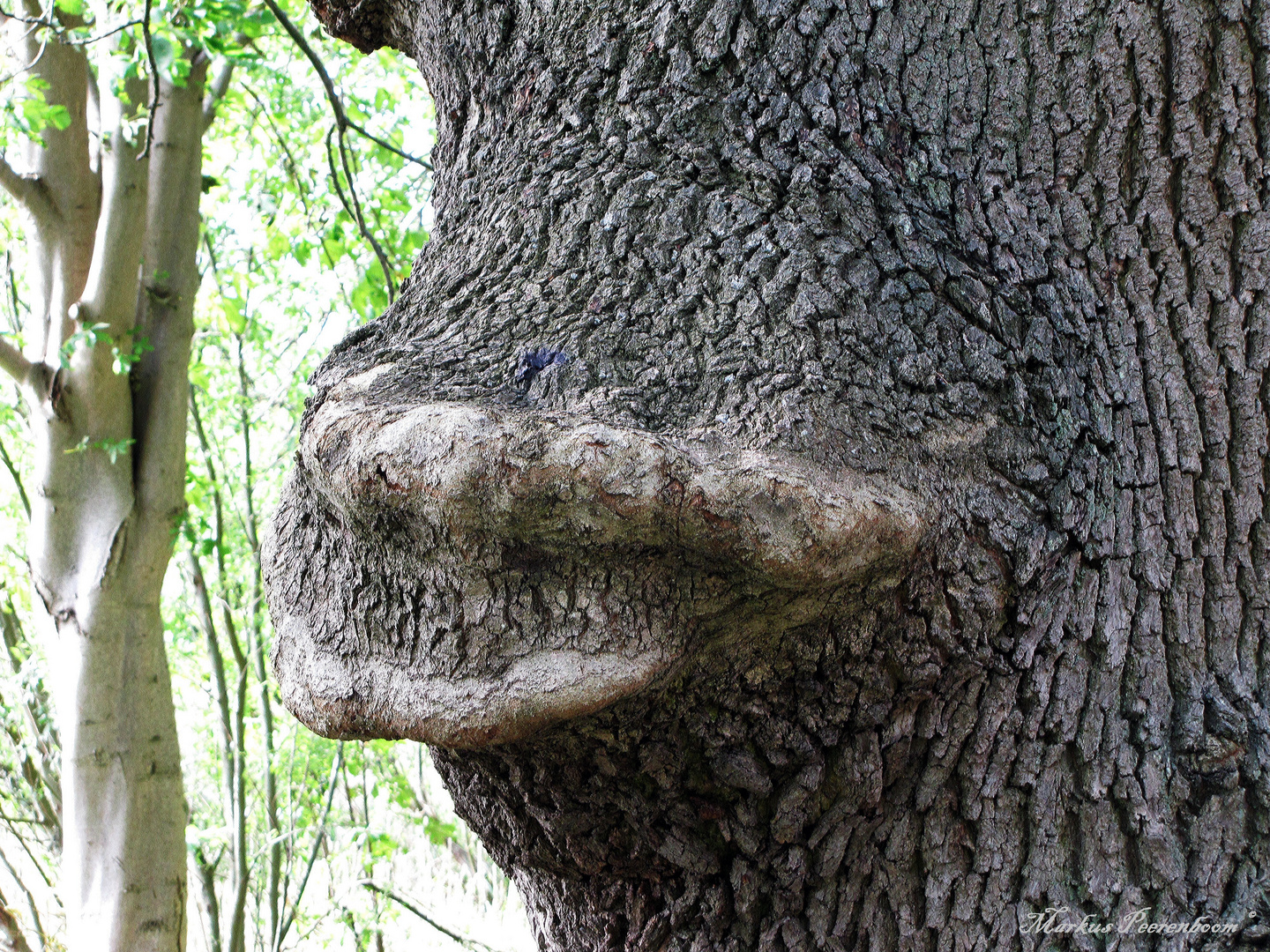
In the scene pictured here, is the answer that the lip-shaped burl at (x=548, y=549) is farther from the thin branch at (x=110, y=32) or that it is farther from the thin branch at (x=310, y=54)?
the thin branch at (x=310, y=54)

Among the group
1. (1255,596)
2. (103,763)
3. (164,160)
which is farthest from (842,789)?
(164,160)

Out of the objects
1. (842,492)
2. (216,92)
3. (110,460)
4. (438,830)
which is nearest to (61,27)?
(216,92)

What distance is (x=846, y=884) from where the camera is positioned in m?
1.15

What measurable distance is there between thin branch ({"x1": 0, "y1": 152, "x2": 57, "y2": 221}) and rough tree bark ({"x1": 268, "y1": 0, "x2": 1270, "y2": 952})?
2.81m

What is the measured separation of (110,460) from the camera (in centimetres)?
321

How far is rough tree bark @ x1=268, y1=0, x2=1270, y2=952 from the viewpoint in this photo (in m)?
0.99

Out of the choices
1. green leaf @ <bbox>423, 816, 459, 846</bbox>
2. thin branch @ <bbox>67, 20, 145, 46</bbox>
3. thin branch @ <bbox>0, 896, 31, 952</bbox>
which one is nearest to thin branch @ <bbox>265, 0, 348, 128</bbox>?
thin branch @ <bbox>67, 20, 145, 46</bbox>

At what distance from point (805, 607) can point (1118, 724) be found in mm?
429

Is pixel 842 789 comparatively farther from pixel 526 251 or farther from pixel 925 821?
pixel 526 251

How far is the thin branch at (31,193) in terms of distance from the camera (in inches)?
127

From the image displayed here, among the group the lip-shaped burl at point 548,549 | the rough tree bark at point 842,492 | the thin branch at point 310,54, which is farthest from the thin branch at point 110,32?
the lip-shaped burl at point 548,549

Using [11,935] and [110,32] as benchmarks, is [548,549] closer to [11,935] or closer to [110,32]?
[110,32]

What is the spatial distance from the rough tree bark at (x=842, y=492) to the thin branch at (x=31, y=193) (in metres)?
2.81

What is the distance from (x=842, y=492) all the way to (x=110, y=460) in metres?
3.05
